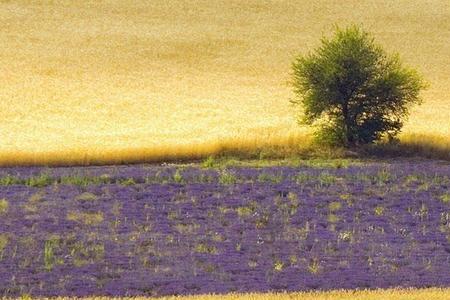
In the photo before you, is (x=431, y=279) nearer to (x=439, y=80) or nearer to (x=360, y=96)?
(x=360, y=96)

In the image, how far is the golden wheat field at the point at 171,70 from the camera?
36344 millimetres

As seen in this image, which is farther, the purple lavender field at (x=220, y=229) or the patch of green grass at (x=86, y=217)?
the patch of green grass at (x=86, y=217)

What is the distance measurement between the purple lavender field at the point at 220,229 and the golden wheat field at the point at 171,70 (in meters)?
6.02

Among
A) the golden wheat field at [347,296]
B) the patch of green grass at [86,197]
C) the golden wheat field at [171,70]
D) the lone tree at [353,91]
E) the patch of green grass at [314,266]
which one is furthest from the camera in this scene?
the golden wheat field at [171,70]

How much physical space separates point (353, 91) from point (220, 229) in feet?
51.1

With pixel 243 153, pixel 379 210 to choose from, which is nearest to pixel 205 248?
pixel 379 210

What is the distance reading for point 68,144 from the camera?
115 ft

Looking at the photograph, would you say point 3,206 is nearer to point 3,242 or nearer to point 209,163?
point 3,242

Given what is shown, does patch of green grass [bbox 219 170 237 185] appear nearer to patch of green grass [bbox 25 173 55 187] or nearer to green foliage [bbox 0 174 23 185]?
patch of green grass [bbox 25 173 55 187]

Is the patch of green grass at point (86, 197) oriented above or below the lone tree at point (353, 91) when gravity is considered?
below

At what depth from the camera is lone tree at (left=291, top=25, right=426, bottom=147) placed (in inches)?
1387

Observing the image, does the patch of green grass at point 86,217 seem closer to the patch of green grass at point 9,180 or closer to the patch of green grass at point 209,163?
the patch of green grass at point 9,180

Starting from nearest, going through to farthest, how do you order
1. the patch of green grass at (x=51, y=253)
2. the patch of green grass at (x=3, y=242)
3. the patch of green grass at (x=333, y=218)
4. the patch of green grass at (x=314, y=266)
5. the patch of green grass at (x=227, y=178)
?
1. the patch of green grass at (x=314, y=266)
2. the patch of green grass at (x=51, y=253)
3. the patch of green grass at (x=3, y=242)
4. the patch of green grass at (x=333, y=218)
5. the patch of green grass at (x=227, y=178)

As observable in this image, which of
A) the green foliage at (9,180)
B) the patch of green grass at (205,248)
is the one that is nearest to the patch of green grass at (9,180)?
the green foliage at (9,180)
